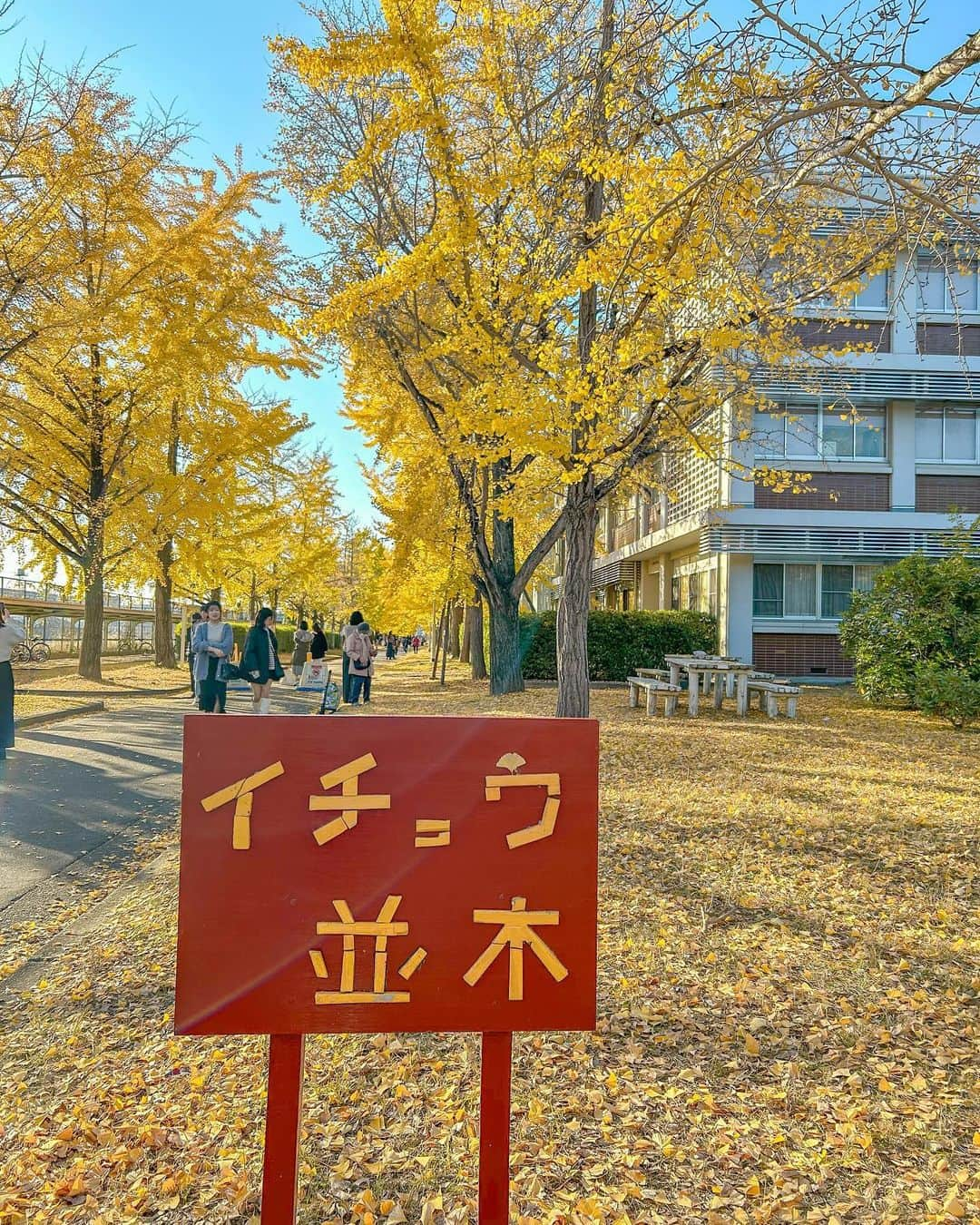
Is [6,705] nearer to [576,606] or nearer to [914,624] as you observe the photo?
[576,606]

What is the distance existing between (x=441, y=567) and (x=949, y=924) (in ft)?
53.9

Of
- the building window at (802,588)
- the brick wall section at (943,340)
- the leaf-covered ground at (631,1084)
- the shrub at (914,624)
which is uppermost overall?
the brick wall section at (943,340)

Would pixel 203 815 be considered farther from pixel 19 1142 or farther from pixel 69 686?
pixel 69 686

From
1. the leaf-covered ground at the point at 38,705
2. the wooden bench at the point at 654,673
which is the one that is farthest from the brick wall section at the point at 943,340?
the leaf-covered ground at the point at 38,705

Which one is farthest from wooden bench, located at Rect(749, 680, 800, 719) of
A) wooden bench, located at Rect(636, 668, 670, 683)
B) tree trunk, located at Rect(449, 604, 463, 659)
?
tree trunk, located at Rect(449, 604, 463, 659)

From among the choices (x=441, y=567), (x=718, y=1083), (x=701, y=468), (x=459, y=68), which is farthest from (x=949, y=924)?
(x=701, y=468)

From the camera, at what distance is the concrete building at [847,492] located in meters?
20.5

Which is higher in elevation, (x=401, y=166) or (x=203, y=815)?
(x=401, y=166)

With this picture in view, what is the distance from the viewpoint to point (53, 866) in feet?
18.2

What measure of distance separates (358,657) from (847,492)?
13.8m

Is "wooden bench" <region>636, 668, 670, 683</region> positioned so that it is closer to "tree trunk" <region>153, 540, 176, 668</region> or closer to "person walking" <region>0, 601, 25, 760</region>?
"person walking" <region>0, 601, 25, 760</region>

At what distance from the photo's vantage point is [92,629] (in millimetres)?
18094

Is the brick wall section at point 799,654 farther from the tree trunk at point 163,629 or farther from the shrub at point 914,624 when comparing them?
the tree trunk at point 163,629

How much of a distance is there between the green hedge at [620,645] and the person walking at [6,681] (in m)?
12.8
